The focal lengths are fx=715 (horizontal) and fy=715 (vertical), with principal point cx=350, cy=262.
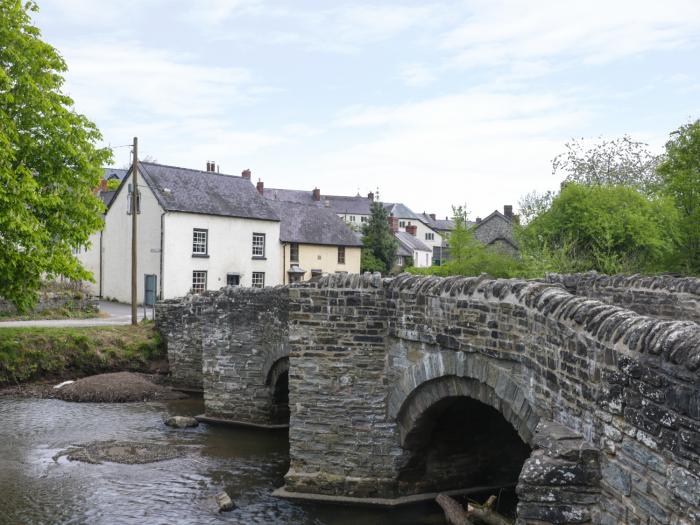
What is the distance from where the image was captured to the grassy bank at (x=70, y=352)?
22.5 m

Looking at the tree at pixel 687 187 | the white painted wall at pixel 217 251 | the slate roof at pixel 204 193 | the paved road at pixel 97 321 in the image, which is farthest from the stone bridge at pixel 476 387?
the slate roof at pixel 204 193

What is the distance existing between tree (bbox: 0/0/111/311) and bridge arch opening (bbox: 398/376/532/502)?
452 inches

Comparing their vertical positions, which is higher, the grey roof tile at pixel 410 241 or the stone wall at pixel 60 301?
the grey roof tile at pixel 410 241

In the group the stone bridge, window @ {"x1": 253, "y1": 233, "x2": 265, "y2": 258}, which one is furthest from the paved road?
the stone bridge

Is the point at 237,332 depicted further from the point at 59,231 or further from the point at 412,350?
the point at 412,350

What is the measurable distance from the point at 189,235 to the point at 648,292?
2735 centimetres

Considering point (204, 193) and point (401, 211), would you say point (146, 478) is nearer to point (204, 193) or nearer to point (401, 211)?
point (204, 193)

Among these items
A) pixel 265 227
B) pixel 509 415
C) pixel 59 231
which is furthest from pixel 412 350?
pixel 265 227

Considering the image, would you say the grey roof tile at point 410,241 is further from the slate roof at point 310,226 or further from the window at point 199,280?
the window at point 199,280

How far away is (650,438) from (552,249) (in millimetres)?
24364

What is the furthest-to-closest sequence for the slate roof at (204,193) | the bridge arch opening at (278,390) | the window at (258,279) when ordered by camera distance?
the window at (258,279)
the slate roof at (204,193)
the bridge arch opening at (278,390)

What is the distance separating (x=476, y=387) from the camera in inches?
367

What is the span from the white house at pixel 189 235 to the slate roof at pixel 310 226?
2.23m

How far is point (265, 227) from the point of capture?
40188 mm
